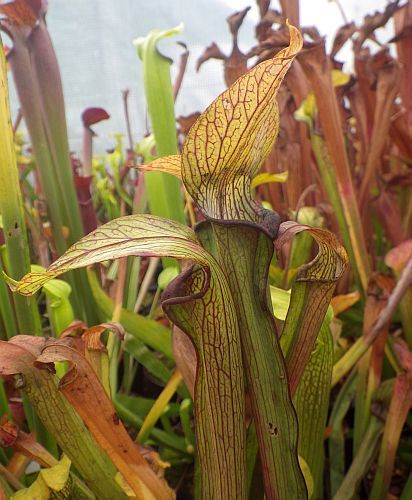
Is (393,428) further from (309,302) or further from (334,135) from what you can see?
(334,135)

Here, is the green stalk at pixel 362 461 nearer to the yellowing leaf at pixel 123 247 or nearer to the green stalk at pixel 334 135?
the green stalk at pixel 334 135

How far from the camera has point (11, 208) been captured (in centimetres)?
47

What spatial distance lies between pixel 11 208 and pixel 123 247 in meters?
0.23

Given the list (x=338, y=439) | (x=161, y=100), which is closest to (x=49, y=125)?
(x=161, y=100)

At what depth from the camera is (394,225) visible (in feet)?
2.73

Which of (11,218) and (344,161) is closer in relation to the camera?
(11,218)

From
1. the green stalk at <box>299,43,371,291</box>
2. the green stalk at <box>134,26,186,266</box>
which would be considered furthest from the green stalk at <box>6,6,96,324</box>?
the green stalk at <box>299,43,371,291</box>

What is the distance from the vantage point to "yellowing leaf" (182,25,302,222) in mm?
289

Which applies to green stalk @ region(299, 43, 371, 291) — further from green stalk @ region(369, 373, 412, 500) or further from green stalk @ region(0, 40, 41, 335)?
green stalk @ region(0, 40, 41, 335)

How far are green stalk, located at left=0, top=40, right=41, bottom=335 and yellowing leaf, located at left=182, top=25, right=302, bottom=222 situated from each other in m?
0.22

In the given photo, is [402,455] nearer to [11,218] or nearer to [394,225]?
[394,225]

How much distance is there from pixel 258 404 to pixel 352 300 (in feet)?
1.05

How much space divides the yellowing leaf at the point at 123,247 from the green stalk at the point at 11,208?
192 mm

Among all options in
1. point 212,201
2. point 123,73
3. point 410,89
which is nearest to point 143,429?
point 212,201
